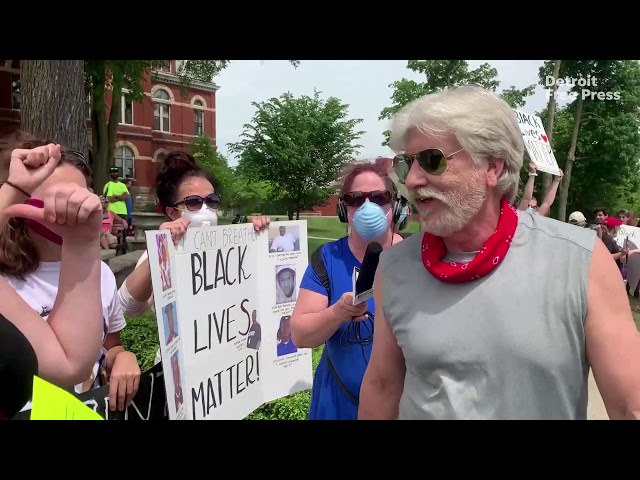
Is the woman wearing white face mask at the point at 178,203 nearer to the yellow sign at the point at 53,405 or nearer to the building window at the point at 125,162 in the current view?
the yellow sign at the point at 53,405

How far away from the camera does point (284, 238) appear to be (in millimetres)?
3039

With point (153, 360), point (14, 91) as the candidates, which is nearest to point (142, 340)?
point (153, 360)

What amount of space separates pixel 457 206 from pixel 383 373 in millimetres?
547

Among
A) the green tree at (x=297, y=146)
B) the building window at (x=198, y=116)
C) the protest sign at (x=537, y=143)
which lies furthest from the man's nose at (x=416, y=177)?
the building window at (x=198, y=116)

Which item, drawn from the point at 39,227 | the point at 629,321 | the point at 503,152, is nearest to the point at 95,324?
the point at 39,227

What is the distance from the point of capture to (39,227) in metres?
1.64

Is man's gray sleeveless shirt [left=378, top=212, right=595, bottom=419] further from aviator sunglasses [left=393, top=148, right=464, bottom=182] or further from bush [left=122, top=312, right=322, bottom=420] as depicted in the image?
bush [left=122, top=312, right=322, bottom=420]

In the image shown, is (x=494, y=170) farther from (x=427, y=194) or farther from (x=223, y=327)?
(x=223, y=327)

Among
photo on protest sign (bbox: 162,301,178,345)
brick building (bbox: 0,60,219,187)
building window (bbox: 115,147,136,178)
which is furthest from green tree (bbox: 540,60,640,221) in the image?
building window (bbox: 115,147,136,178)

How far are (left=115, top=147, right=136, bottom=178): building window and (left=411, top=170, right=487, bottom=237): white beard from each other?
40.7 meters

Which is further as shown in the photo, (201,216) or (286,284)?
(286,284)

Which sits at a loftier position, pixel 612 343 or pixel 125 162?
pixel 125 162

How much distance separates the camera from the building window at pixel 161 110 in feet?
138

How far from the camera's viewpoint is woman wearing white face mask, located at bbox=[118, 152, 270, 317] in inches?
93.9
